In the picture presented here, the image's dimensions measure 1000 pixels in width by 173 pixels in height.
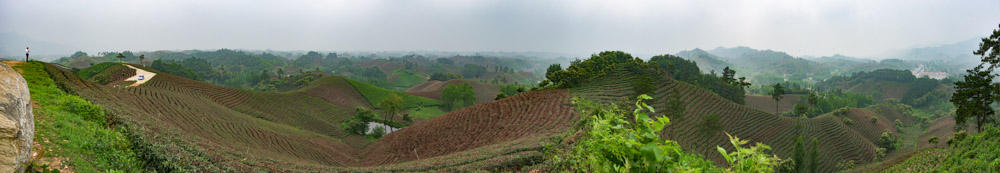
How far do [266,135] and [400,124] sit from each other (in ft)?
106

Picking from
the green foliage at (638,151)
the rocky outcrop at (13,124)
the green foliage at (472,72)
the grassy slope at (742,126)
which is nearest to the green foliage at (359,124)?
the grassy slope at (742,126)

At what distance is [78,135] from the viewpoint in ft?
25.9

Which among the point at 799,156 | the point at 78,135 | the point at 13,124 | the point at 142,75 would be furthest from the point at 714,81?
the point at 142,75

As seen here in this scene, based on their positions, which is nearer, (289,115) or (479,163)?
(479,163)

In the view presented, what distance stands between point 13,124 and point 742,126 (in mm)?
46244

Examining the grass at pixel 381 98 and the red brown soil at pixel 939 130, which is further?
the grass at pixel 381 98

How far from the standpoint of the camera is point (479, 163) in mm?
10344

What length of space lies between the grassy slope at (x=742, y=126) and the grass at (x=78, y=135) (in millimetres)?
24254

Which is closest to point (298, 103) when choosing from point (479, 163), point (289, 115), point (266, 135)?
point (289, 115)

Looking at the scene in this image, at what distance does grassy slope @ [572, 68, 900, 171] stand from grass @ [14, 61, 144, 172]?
2425 cm

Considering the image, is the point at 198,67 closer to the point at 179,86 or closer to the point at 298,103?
A: the point at 298,103

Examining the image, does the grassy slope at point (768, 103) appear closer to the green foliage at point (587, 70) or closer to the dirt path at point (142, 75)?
the green foliage at point (587, 70)

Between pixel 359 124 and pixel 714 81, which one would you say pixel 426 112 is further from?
pixel 714 81

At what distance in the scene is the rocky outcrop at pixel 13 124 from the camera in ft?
13.2
